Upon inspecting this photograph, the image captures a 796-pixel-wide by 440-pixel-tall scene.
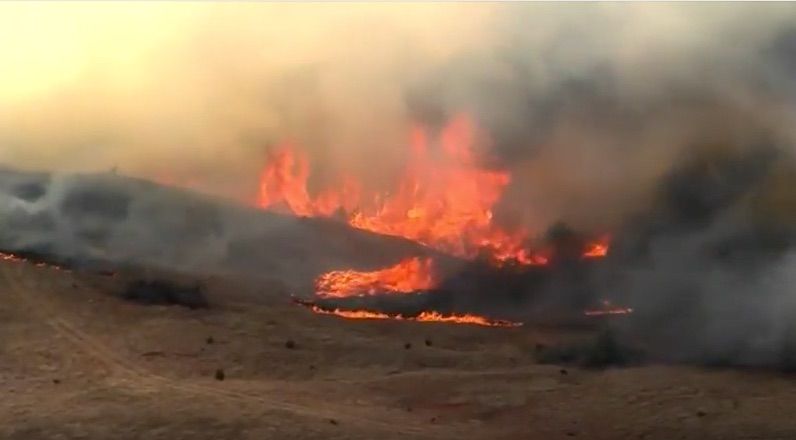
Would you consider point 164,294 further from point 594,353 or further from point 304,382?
point 594,353

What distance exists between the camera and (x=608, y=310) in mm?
18953

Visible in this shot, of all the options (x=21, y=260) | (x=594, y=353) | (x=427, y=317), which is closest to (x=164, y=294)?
(x=21, y=260)

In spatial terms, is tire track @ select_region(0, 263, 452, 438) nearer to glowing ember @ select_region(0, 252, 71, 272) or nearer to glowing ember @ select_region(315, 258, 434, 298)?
glowing ember @ select_region(0, 252, 71, 272)

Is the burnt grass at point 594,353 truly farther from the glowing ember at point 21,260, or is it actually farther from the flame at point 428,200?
the glowing ember at point 21,260

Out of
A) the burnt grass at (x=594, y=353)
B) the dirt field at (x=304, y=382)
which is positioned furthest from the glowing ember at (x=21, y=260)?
the burnt grass at (x=594, y=353)

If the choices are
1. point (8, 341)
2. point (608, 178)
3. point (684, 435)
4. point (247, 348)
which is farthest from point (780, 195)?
point (8, 341)

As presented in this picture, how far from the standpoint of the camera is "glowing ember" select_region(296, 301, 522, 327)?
1869cm

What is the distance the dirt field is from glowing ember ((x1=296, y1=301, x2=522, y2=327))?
54cm

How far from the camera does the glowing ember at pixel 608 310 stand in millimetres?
18566

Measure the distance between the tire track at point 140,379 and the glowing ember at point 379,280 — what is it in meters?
5.09

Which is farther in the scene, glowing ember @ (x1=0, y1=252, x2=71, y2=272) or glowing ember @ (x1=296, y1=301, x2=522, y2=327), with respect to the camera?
glowing ember @ (x1=0, y1=252, x2=71, y2=272)

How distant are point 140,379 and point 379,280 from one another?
259 inches

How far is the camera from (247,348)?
1642cm

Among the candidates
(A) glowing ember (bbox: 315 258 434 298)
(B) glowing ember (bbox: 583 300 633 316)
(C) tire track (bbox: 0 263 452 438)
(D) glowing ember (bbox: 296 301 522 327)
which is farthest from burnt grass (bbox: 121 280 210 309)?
(B) glowing ember (bbox: 583 300 633 316)
